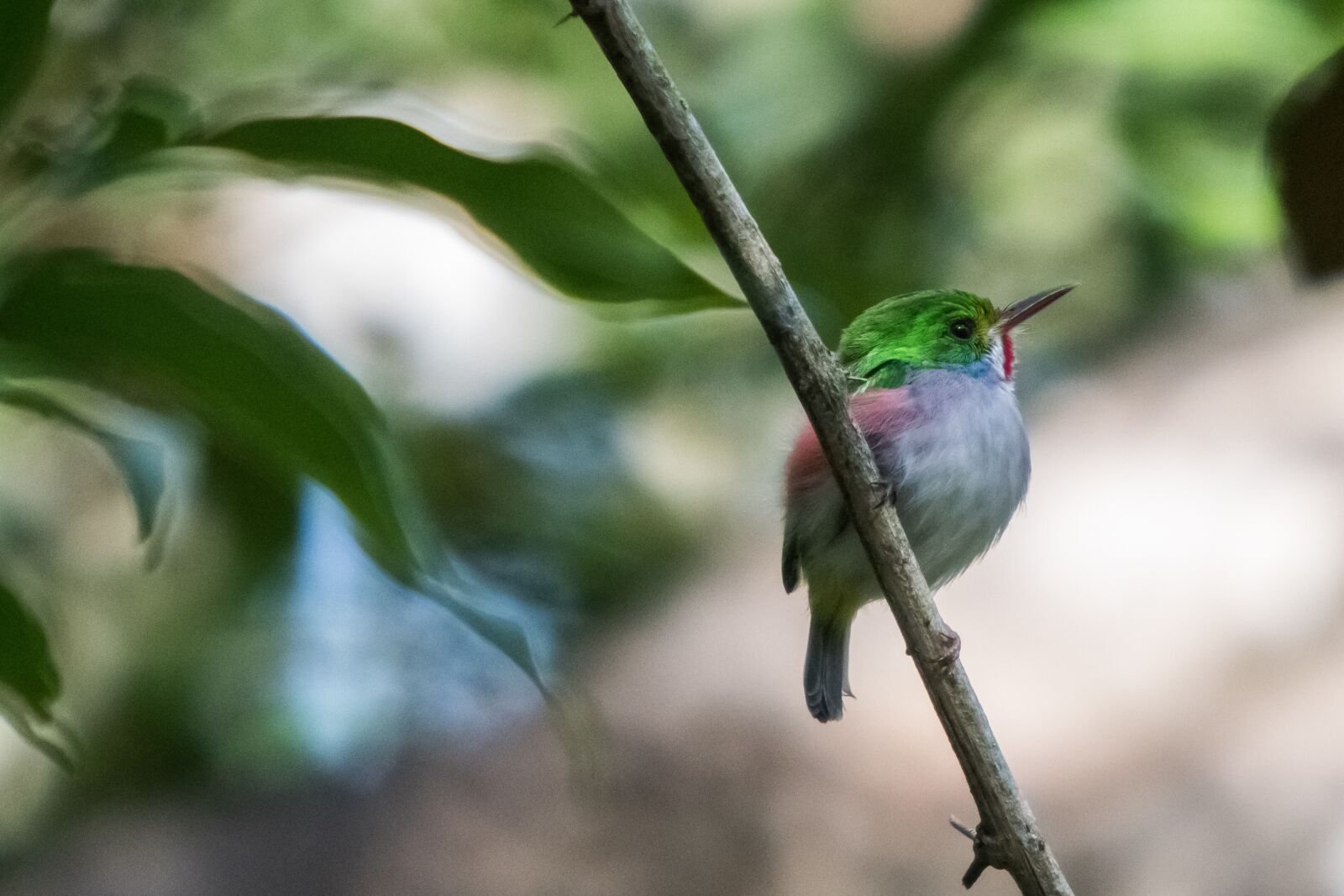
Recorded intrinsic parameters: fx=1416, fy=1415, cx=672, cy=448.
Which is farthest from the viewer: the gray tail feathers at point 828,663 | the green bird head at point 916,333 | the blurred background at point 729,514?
the blurred background at point 729,514

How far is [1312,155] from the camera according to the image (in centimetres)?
96

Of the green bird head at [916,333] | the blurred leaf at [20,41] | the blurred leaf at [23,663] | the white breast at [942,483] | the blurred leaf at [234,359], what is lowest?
the blurred leaf at [23,663]

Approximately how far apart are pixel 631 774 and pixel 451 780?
430 millimetres

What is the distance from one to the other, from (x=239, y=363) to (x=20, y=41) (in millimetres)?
241

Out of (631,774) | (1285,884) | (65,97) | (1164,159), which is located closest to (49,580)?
(65,97)

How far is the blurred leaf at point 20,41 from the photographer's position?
0.85 m

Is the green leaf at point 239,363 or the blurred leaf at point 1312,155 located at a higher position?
the blurred leaf at point 1312,155

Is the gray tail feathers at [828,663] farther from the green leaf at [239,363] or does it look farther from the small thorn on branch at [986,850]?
the green leaf at [239,363]

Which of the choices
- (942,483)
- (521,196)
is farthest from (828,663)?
(521,196)

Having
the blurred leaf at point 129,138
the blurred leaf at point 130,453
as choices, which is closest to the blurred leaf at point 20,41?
the blurred leaf at point 129,138

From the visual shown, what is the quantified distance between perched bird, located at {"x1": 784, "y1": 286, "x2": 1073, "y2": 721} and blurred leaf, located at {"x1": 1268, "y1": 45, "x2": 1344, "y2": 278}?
2.42 feet

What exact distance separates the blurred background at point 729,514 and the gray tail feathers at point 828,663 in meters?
0.19

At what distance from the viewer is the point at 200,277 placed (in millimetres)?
890

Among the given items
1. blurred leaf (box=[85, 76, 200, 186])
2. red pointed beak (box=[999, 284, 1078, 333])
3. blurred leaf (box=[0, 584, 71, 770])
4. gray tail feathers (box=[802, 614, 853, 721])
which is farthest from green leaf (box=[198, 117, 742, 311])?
gray tail feathers (box=[802, 614, 853, 721])
